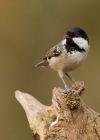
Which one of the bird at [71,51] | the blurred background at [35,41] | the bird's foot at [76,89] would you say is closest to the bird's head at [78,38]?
the bird at [71,51]

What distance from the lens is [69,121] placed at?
679 cm

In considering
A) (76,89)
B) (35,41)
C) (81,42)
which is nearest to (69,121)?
(76,89)

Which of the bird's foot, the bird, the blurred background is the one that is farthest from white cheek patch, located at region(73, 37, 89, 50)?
the blurred background

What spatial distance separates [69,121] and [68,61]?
877 mm

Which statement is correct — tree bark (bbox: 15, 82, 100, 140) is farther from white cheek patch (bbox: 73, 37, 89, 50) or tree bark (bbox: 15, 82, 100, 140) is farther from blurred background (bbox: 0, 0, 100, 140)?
blurred background (bbox: 0, 0, 100, 140)

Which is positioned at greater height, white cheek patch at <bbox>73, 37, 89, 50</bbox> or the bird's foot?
white cheek patch at <bbox>73, 37, 89, 50</bbox>

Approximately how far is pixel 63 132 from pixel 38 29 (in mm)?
6162

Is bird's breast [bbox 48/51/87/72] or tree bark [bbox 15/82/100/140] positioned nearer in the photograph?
tree bark [bbox 15/82/100/140]

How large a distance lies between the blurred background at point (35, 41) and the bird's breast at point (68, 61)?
442 cm

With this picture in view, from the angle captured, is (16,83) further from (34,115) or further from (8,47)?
(34,115)

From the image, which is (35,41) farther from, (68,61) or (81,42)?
Answer: (81,42)

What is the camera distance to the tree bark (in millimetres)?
6766

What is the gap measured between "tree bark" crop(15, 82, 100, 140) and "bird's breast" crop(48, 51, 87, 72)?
44 centimetres

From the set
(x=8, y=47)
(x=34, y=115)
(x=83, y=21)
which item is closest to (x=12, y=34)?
(x=8, y=47)
